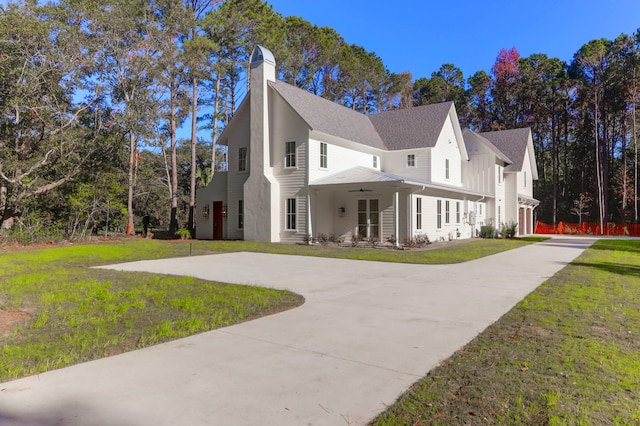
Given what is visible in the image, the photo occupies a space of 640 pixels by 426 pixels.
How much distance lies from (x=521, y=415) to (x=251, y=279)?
6594 mm

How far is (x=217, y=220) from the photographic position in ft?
74.1

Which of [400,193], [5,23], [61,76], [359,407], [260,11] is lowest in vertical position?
[359,407]

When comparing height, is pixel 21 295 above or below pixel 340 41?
below

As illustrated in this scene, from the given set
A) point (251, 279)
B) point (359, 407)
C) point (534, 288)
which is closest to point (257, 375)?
point (359, 407)

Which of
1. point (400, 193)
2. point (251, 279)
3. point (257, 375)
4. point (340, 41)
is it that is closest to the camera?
point (257, 375)

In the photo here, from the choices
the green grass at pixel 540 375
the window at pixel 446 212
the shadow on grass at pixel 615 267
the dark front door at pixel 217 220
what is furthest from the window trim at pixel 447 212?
the green grass at pixel 540 375

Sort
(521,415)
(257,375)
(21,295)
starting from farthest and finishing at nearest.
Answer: (21,295) → (257,375) → (521,415)

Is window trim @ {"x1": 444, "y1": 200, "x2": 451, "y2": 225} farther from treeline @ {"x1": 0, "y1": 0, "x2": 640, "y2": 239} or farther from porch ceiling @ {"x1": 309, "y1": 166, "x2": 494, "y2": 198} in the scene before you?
treeline @ {"x1": 0, "y1": 0, "x2": 640, "y2": 239}

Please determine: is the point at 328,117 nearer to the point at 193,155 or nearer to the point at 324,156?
the point at 324,156

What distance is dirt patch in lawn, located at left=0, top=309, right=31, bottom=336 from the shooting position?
4.72 metres

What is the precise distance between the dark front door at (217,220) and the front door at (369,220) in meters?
8.49

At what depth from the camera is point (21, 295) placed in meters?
6.56

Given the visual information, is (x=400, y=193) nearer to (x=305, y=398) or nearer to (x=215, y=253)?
(x=215, y=253)

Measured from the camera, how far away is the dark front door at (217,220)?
22.5 metres
